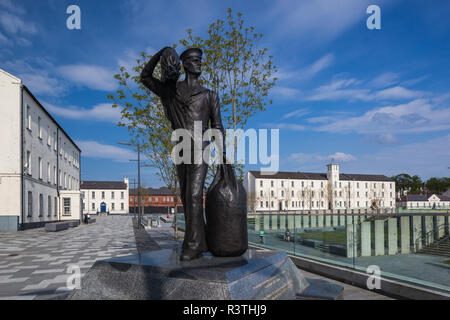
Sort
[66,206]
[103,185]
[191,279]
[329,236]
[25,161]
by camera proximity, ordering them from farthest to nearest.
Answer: [103,185]
[66,206]
[25,161]
[329,236]
[191,279]

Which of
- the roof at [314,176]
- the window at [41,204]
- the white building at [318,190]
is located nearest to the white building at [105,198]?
the white building at [318,190]

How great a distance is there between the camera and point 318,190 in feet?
291

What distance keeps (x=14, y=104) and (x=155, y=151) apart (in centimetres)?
1540

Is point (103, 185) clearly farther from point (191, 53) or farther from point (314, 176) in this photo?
point (191, 53)

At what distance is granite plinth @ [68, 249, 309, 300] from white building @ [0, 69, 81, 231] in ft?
74.8

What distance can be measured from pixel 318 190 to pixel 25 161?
252 feet

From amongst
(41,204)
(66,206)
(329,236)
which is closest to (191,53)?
(329,236)

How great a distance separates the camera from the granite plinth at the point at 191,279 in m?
3.47

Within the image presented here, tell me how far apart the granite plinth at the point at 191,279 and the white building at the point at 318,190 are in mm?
74070

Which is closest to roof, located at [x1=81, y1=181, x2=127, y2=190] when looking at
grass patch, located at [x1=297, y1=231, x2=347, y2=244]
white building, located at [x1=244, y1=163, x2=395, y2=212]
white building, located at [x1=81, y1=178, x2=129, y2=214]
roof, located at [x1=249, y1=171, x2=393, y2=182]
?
white building, located at [x1=81, y1=178, x2=129, y2=214]

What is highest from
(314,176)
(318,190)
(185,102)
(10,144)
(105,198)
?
(10,144)

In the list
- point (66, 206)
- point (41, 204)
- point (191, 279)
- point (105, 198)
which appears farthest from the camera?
point (105, 198)
